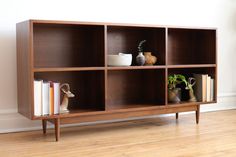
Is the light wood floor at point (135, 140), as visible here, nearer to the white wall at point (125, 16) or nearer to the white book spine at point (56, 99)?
the white book spine at point (56, 99)

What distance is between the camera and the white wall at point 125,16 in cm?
275

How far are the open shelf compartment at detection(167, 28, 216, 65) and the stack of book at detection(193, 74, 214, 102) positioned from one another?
0.60ft

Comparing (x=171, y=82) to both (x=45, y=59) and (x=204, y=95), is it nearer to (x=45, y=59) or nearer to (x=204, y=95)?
(x=204, y=95)

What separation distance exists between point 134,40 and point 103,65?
0.58 metres

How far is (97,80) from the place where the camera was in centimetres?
276

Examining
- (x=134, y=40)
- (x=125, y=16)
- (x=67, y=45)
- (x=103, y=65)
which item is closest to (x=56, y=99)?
(x=103, y=65)

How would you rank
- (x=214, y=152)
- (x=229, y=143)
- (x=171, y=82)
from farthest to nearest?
(x=171, y=82), (x=229, y=143), (x=214, y=152)

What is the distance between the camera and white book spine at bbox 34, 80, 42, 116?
2.41 m

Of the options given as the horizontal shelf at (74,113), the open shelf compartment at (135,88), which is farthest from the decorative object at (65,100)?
the open shelf compartment at (135,88)

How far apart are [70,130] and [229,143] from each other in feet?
4.03

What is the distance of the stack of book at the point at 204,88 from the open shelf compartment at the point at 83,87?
0.94 meters

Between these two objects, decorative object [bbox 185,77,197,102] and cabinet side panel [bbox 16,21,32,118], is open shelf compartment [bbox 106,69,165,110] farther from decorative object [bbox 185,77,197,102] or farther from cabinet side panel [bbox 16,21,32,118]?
cabinet side panel [bbox 16,21,32,118]

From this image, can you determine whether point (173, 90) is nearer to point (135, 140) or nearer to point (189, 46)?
point (189, 46)

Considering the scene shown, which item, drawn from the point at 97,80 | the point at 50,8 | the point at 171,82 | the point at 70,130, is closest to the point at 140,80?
the point at 171,82
